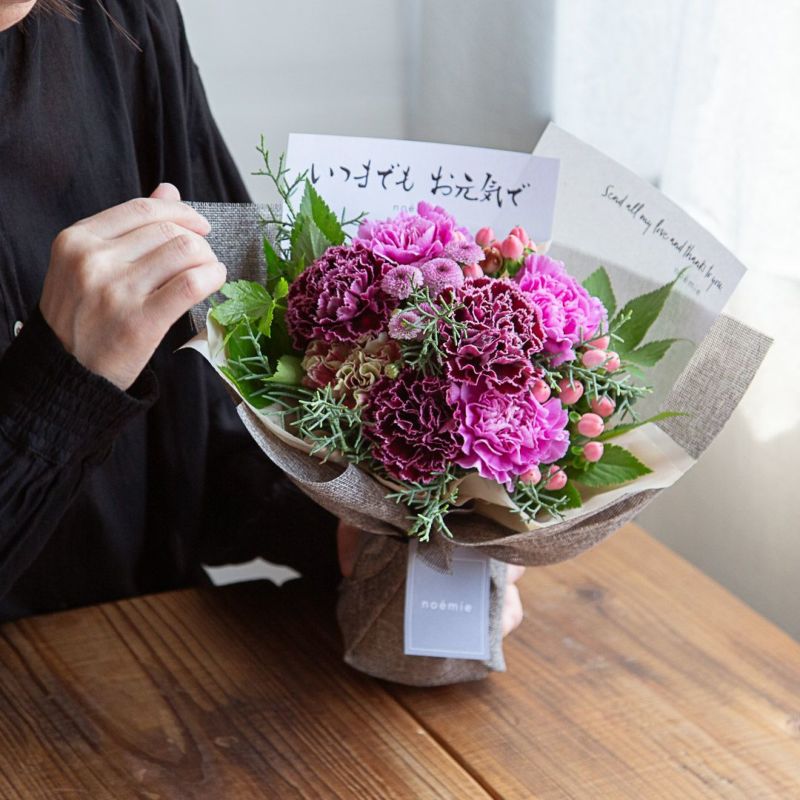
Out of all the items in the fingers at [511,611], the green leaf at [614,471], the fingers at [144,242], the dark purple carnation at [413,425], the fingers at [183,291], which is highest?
the fingers at [144,242]

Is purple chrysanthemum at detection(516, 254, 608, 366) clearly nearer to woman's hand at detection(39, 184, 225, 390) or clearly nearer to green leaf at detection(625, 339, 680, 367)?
green leaf at detection(625, 339, 680, 367)

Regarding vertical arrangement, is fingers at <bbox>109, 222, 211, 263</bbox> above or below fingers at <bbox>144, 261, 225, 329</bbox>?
above

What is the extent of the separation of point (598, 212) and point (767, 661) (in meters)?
0.40

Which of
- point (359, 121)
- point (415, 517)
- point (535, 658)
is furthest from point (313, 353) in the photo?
point (359, 121)

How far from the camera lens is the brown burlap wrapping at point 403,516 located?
0.72 meters

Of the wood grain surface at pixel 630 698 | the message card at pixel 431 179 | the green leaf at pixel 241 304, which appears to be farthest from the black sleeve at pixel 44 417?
the wood grain surface at pixel 630 698

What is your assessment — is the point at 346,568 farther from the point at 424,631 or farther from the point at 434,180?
the point at 434,180

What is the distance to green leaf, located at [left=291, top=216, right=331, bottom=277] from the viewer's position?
0.76 metres

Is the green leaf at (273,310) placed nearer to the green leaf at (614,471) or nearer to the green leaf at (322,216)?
the green leaf at (322,216)

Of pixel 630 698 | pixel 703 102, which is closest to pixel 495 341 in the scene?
pixel 630 698

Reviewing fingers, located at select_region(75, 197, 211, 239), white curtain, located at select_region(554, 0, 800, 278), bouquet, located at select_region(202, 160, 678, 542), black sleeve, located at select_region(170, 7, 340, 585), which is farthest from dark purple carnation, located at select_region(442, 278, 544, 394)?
white curtain, located at select_region(554, 0, 800, 278)

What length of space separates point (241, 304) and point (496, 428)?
0.20 metres

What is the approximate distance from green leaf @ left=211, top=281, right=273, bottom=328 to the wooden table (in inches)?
11.7

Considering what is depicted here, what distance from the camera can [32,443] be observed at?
761 mm
